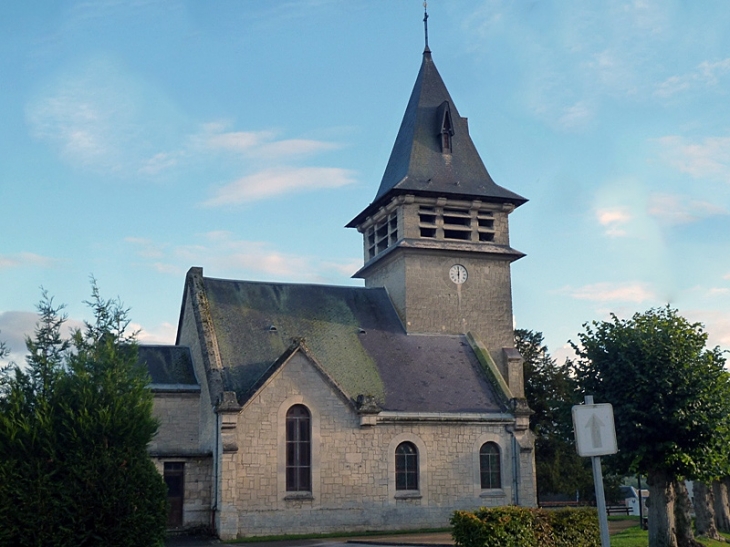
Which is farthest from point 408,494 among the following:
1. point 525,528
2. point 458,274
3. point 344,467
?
point 525,528

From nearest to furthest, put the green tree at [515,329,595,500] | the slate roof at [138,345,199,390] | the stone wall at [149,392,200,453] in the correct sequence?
1. the stone wall at [149,392,200,453]
2. the slate roof at [138,345,199,390]
3. the green tree at [515,329,595,500]

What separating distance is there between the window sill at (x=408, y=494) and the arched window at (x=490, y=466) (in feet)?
8.66

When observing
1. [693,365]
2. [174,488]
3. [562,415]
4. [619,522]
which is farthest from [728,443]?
[174,488]

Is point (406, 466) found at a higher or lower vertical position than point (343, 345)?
lower

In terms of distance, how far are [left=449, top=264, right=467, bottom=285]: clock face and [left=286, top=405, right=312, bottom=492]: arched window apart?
32.4 ft

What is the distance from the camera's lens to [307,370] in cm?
2959

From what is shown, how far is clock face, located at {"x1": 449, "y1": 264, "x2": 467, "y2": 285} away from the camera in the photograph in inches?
1416

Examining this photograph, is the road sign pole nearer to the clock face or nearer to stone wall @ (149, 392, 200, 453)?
stone wall @ (149, 392, 200, 453)

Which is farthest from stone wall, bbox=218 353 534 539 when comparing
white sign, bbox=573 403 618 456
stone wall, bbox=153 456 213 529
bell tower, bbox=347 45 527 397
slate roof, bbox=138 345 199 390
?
white sign, bbox=573 403 618 456

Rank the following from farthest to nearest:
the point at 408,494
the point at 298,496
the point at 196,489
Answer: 1. the point at 408,494
2. the point at 298,496
3. the point at 196,489

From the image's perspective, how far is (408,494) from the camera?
1194 inches

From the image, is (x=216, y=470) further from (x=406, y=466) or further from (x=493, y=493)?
(x=493, y=493)

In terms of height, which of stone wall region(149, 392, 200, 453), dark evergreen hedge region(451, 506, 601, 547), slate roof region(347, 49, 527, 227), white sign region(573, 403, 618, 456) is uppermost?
slate roof region(347, 49, 527, 227)

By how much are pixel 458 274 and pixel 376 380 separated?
6868mm
